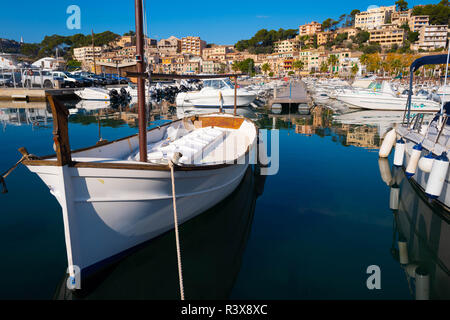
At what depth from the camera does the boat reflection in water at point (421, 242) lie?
14.1ft

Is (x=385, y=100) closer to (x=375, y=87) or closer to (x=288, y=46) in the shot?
(x=375, y=87)

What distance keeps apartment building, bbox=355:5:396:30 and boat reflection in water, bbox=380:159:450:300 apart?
168107 mm

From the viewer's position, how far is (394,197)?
7418 millimetres

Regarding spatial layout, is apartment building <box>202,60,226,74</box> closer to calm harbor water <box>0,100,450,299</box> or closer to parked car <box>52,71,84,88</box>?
parked car <box>52,71,84,88</box>

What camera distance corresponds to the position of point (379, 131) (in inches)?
631

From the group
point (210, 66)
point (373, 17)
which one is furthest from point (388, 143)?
point (373, 17)

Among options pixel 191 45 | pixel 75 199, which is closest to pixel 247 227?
pixel 75 199

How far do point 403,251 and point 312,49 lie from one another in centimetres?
14957

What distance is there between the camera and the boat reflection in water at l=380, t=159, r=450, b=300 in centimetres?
430

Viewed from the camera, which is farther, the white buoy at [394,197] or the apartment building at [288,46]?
the apartment building at [288,46]

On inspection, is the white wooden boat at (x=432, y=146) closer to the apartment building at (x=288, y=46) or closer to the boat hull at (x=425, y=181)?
the boat hull at (x=425, y=181)

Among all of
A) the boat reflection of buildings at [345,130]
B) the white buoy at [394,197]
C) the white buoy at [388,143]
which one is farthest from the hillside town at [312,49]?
the white buoy at [394,197]

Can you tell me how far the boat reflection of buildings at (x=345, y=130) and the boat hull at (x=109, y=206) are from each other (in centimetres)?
1063
